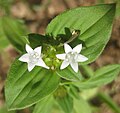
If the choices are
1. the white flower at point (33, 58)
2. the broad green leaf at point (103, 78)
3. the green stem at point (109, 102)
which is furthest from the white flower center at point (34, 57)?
the green stem at point (109, 102)

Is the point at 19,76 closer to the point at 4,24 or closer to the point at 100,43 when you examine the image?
the point at 100,43

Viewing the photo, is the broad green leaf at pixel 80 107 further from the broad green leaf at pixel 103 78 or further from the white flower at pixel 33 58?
the white flower at pixel 33 58

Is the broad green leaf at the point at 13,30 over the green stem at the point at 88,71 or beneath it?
over

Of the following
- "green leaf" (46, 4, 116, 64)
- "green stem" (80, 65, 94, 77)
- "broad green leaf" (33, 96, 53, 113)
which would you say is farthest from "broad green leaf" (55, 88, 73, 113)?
"green stem" (80, 65, 94, 77)

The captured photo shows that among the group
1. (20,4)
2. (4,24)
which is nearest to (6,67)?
(4,24)

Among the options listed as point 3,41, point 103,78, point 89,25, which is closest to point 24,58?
point 89,25

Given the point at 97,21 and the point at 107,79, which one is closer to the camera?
the point at 97,21
